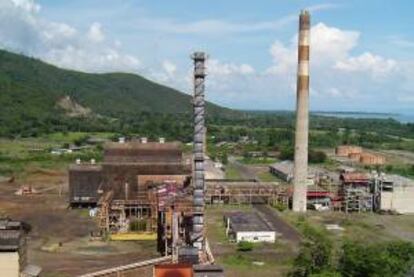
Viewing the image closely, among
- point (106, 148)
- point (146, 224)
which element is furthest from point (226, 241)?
point (106, 148)

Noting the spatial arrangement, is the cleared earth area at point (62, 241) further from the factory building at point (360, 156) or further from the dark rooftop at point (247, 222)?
the factory building at point (360, 156)

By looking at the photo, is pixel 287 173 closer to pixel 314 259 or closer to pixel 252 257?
pixel 252 257

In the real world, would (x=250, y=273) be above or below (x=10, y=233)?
below

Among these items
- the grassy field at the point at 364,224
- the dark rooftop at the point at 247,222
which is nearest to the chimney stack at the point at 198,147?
the dark rooftop at the point at 247,222

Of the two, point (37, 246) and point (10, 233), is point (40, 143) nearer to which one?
point (37, 246)

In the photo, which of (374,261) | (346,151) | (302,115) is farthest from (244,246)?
(346,151)
